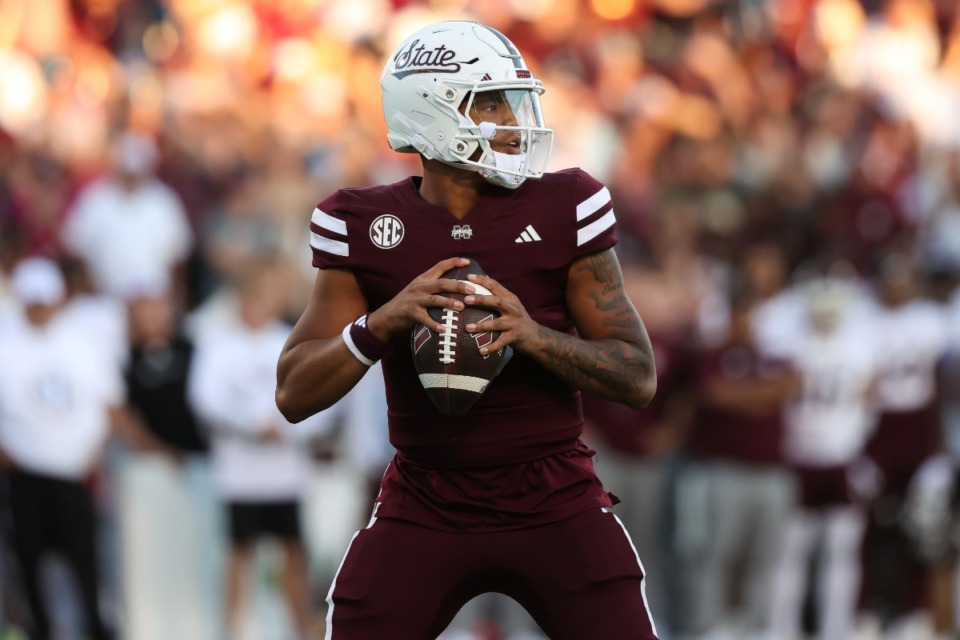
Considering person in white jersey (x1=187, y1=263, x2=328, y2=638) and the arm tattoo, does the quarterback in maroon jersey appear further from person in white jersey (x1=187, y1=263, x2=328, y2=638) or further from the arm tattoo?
person in white jersey (x1=187, y1=263, x2=328, y2=638)

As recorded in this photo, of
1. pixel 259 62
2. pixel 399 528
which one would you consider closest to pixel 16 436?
pixel 399 528

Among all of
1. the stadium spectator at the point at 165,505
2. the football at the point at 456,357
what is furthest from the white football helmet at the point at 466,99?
the stadium spectator at the point at 165,505

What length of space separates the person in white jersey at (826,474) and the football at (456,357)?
17.6ft

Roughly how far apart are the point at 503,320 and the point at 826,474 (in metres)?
5.60

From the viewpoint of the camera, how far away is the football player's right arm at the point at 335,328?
400 centimetres

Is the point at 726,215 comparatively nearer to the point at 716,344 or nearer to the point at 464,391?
the point at 716,344

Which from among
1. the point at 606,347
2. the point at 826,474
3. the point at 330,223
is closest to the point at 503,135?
the point at 330,223

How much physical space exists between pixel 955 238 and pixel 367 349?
25.4ft

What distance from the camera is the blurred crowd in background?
857 cm

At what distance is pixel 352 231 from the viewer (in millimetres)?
4262

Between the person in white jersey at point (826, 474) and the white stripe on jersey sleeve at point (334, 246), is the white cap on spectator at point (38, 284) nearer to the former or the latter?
the person in white jersey at point (826, 474)

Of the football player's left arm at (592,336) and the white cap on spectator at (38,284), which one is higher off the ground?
the football player's left arm at (592,336)

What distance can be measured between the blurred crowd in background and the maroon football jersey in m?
4.05

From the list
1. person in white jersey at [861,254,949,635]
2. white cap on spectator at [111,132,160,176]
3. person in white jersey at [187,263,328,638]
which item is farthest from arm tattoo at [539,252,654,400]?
white cap on spectator at [111,132,160,176]
